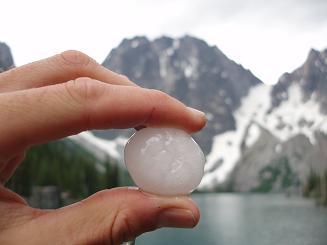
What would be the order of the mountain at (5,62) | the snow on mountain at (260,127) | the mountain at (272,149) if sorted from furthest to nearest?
the snow on mountain at (260,127)
the mountain at (272,149)
the mountain at (5,62)

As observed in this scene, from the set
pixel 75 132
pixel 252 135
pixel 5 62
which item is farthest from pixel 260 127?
pixel 75 132

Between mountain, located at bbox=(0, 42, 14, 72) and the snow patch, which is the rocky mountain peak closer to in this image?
mountain, located at bbox=(0, 42, 14, 72)

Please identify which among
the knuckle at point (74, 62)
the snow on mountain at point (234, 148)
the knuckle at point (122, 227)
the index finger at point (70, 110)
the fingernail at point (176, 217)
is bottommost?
the snow on mountain at point (234, 148)

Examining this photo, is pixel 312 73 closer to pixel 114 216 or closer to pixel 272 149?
pixel 114 216

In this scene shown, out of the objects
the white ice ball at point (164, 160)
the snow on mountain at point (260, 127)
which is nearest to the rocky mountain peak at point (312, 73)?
the white ice ball at point (164, 160)

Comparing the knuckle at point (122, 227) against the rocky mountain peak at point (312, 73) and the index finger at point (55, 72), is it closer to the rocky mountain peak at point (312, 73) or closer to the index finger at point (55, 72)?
the index finger at point (55, 72)

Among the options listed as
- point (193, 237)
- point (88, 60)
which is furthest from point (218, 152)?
point (88, 60)

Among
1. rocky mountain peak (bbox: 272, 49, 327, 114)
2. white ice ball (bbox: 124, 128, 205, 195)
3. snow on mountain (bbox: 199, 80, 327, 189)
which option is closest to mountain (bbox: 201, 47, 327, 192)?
snow on mountain (bbox: 199, 80, 327, 189)
